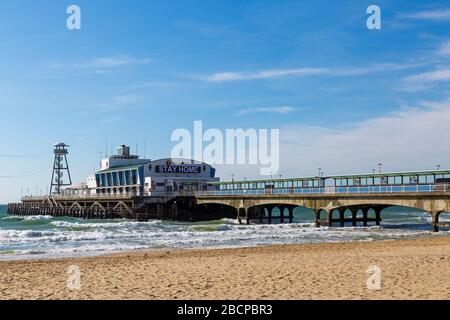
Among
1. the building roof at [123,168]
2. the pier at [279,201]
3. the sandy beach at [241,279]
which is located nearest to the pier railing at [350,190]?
the pier at [279,201]

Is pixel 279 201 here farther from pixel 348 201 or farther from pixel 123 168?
pixel 123 168

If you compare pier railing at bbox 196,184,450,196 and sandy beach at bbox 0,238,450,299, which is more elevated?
pier railing at bbox 196,184,450,196

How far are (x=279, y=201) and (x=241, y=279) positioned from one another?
34719 mm

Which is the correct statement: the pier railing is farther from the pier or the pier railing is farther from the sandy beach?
the sandy beach

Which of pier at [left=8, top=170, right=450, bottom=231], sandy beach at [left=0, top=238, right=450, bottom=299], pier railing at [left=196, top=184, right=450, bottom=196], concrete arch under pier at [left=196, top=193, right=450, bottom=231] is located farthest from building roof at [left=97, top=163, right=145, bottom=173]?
sandy beach at [left=0, top=238, right=450, bottom=299]

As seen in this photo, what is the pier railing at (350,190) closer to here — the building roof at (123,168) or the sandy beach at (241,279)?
the sandy beach at (241,279)

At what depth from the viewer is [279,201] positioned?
4944 cm

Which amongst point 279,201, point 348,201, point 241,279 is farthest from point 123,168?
point 241,279

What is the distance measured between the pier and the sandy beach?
17511 millimetres

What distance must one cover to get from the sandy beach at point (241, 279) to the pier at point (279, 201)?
57.5 feet

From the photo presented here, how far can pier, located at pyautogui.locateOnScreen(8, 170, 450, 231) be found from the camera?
122 feet
